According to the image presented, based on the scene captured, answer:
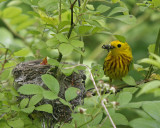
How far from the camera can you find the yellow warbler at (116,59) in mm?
3287

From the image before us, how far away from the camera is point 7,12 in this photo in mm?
2727

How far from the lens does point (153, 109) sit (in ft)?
4.01

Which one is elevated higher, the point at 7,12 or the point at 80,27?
the point at 80,27

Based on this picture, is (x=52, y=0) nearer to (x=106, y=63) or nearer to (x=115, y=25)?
(x=106, y=63)

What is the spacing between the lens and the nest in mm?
2074

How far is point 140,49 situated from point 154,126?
4.76 metres

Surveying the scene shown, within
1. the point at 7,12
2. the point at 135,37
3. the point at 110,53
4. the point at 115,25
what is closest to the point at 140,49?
the point at 135,37

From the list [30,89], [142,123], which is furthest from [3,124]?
[142,123]

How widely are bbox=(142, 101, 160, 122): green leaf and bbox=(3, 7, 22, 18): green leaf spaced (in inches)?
70.4

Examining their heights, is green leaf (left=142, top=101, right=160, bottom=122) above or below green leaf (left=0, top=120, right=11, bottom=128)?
above

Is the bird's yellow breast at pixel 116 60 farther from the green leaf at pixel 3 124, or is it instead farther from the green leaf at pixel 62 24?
the green leaf at pixel 3 124

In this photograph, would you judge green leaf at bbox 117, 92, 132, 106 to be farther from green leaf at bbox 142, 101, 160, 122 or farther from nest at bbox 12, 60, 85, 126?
nest at bbox 12, 60, 85, 126

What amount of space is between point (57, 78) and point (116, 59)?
5.08 feet

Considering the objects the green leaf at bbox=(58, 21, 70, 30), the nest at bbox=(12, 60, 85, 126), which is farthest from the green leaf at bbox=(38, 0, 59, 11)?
the nest at bbox=(12, 60, 85, 126)
